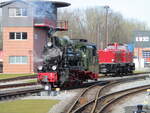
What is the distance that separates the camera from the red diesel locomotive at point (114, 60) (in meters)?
36.2

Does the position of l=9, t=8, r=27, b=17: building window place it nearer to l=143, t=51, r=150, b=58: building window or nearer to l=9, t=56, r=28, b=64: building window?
l=9, t=56, r=28, b=64: building window

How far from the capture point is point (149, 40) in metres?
77.4

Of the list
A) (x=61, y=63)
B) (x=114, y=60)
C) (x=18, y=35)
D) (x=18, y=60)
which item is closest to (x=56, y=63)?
(x=61, y=63)

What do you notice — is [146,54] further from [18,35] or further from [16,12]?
[16,12]

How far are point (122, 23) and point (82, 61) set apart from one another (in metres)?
73.1

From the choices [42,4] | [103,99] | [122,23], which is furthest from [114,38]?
[103,99]

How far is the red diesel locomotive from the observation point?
1425 inches

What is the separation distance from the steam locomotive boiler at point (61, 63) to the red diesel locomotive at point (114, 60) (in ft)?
42.7

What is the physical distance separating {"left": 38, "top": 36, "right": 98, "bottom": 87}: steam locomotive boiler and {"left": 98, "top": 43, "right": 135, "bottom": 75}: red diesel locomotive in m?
13.0

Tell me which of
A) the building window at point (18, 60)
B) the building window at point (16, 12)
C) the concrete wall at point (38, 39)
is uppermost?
the building window at point (16, 12)

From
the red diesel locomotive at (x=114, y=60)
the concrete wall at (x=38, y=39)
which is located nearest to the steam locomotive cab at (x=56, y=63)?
the red diesel locomotive at (x=114, y=60)

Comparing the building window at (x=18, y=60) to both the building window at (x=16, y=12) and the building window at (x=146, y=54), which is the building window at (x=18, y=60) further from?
the building window at (x=146, y=54)

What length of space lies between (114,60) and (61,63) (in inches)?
629

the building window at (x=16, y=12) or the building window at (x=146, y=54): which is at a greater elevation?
the building window at (x=16, y=12)
